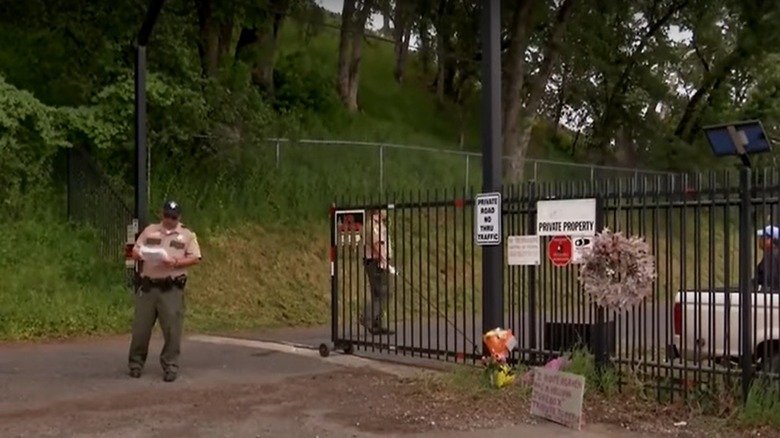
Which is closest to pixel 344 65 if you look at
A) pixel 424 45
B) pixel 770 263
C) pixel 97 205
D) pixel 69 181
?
pixel 424 45

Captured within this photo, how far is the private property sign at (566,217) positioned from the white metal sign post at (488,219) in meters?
0.42

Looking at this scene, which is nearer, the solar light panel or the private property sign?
the solar light panel

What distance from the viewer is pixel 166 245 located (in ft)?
35.4

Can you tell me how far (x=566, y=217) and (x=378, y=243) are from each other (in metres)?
3.57

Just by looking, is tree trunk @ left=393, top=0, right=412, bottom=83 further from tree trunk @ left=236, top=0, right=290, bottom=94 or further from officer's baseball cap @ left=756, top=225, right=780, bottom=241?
officer's baseball cap @ left=756, top=225, right=780, bottom=241

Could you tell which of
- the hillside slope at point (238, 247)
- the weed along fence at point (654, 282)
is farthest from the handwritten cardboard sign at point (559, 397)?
the hillside slope at point (238, 247)

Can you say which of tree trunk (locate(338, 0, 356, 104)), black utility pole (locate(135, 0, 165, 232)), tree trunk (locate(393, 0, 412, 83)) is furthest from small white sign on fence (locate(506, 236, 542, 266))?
tree trunk (locate(338, 0, 356, 104))

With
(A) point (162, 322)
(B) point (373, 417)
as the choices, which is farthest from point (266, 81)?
(B) point (373, 417)

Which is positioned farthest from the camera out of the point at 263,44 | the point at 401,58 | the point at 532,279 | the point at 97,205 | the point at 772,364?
the point at 401,58

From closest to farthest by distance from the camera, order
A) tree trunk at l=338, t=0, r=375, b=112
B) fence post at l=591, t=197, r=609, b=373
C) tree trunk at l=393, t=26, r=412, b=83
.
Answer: fence post at l=591, t=197, r=609, b=373 < tree trunk at l=338, t=0, r=375, b=112 < tree trunk at l=393, t=26, r=412, b=83

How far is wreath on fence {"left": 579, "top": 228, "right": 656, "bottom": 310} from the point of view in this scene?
9016 mm

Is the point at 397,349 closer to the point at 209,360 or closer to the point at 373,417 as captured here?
the point at 209,360

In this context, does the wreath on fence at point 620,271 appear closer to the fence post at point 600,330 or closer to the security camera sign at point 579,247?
the security camera sign at point 579,247

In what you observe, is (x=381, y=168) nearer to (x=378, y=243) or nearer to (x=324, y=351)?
(x=378, y=243)
